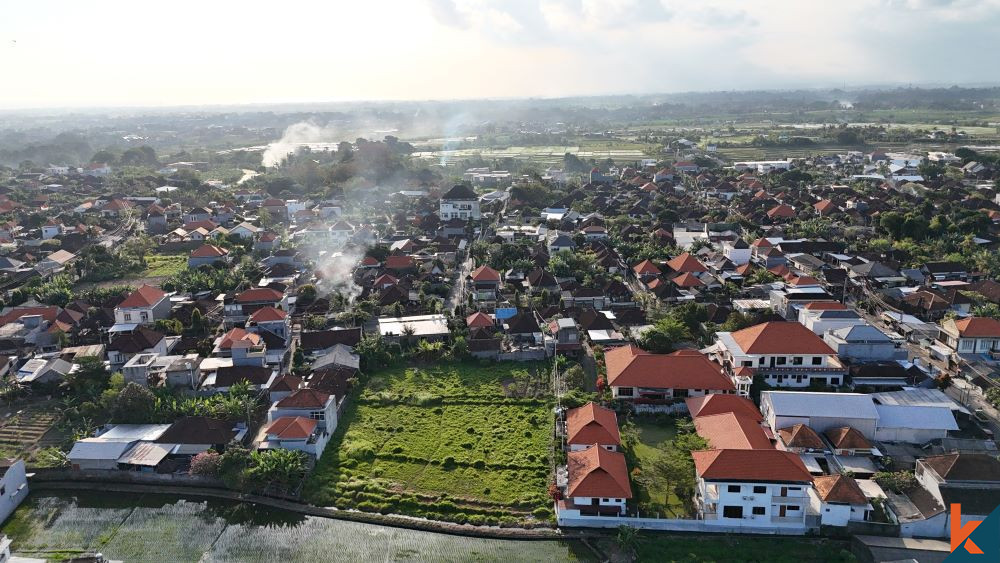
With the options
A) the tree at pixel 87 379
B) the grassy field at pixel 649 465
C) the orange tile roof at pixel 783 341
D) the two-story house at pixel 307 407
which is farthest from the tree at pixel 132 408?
the orange tile roof at pixel 783 341

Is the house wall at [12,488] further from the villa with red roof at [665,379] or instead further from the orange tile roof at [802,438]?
the orange tile roof at [802,438]

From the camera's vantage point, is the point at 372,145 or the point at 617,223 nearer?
the point at 617,223

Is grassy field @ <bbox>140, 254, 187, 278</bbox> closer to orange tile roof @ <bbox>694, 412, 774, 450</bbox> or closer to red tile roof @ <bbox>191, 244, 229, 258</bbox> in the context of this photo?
red tile roof @ <bbox>191, 244, 229, 258</bbox>

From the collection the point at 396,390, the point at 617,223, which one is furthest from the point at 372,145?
the point at 396,390

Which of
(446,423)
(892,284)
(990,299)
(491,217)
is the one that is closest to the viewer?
(446,423)

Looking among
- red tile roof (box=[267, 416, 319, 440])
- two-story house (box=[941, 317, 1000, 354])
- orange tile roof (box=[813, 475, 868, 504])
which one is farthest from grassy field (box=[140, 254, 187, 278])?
two-story house (box=[941, 317, 1000, 354])

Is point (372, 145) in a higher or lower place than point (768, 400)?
higher

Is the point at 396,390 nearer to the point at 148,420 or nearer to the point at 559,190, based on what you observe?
the point at 148,420
